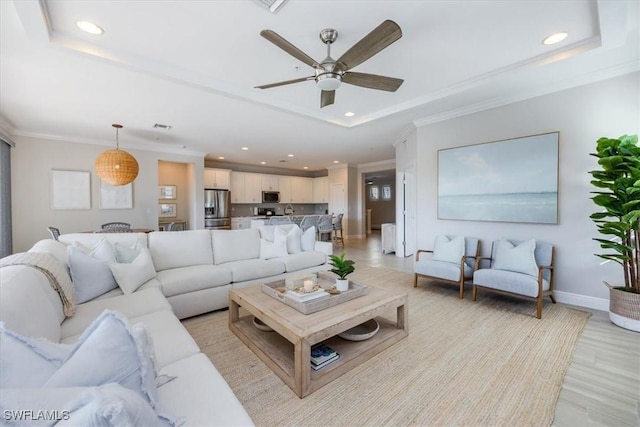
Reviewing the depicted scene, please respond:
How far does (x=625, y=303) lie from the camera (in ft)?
8.39

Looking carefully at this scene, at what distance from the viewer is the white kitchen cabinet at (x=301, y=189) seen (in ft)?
32.1

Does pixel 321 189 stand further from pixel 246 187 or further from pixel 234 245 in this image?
pixel 234 245

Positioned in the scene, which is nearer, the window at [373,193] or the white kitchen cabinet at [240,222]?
the white kitchen cabinet at [240,222]

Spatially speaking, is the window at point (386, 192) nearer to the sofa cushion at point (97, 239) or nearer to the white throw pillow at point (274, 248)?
the white throw pillow at point (274, 248)

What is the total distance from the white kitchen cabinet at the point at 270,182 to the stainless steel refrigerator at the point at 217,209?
5.01 ft

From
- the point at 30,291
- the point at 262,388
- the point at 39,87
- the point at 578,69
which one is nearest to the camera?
the point at 30,291

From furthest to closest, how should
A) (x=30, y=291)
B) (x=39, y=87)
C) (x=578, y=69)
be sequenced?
1. (x=39, y=87)
2. (x=578, y=69)
3. (x=30, y=291)

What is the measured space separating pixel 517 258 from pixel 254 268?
319 centimetres

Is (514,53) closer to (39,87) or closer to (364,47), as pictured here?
(364,47)

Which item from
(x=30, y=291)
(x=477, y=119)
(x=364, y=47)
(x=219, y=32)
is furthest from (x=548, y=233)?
(x=30, y=291)

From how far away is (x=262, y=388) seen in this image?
71.0 inches

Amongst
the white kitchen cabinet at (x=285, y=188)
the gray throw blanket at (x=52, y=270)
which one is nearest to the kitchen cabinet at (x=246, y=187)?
the white kitchen cabinet at (x=285, y=188)

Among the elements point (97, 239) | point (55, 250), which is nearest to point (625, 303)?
point (55, 250)

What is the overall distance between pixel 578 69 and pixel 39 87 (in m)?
6.07
